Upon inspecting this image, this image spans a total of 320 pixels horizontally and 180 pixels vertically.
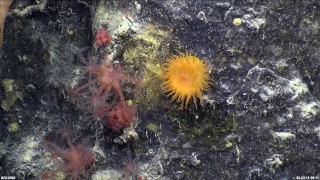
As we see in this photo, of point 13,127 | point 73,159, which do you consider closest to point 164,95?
point 73,159

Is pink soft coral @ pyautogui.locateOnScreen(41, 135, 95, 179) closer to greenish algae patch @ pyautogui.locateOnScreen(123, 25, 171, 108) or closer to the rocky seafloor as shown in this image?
the rocky seafloor

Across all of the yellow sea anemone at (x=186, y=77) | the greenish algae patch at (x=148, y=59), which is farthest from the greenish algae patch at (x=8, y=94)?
the yellow sea anemone at (x=186, y=77)

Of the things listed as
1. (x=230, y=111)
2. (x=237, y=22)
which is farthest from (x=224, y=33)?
(x=230, y=111)

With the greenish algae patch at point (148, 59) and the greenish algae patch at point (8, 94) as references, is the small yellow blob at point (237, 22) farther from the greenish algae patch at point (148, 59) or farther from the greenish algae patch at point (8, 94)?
the greenish algae patch at point (8, 94)

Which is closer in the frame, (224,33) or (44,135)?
(224,33)

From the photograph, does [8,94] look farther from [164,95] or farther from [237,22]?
[237,22]

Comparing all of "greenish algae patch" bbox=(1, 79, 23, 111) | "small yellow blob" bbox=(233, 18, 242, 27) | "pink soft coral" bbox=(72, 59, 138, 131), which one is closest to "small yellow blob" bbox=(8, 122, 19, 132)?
"greenish algae patch" bbox=(1, 79, 23, 111)

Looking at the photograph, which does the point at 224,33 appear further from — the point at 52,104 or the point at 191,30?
the point at 52,104
